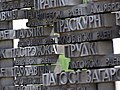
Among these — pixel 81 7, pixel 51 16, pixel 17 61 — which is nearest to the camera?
pixel 81 7

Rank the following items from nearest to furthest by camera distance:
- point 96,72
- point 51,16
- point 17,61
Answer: point 96,72 < point 51,16 < point 17,61

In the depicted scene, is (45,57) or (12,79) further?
(12,79)

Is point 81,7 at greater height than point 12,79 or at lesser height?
greater

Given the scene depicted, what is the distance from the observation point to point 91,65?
378 centimetres

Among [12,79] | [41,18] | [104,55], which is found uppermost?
[41,18]

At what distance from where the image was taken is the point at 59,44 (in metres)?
4.07

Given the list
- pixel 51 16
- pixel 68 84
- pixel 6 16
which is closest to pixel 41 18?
pixel 51 16

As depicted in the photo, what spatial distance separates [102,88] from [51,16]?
2.96ft

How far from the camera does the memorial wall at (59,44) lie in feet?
12.2

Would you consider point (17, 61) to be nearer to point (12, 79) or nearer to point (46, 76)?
point (12, 79)

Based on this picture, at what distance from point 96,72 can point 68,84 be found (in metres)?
0.30

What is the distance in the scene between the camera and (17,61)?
456cm

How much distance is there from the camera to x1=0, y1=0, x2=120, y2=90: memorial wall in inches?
147

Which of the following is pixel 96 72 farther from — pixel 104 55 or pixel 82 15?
pixel 82 15
